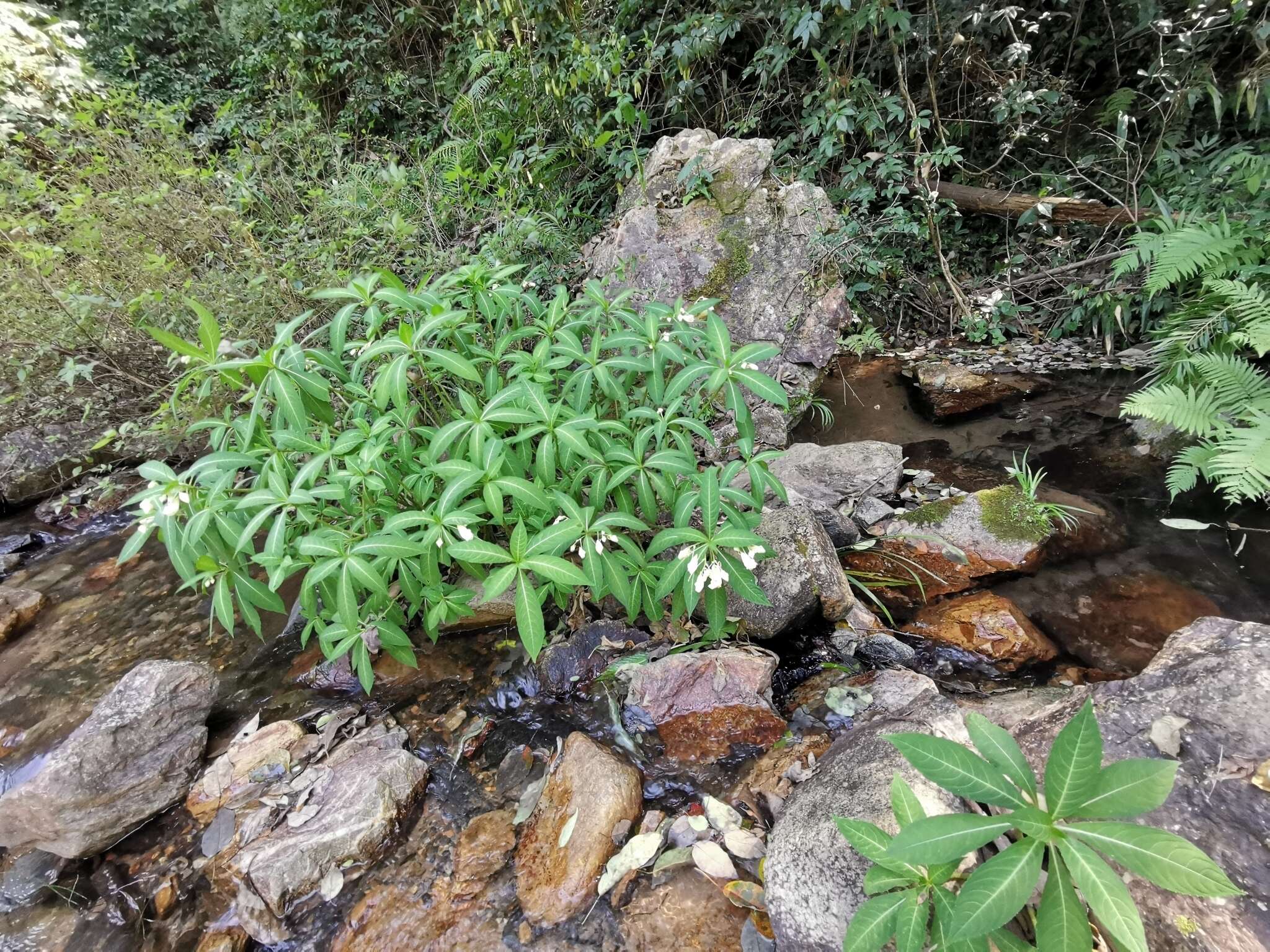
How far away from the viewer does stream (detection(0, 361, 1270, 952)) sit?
229 centimetres

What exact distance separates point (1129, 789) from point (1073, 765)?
0.10m

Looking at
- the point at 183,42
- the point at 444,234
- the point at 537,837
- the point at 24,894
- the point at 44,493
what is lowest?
the point at 537,837

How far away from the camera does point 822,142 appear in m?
5.66

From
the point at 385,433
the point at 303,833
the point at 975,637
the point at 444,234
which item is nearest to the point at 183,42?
Result: the point at 444,234

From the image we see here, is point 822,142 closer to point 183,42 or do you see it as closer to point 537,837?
point 537,837

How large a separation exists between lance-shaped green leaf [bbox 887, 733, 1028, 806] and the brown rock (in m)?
1.65

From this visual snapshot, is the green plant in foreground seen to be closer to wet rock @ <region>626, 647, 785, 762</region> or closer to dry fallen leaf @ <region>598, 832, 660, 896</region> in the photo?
dry fallen leaf @ <region>598, 832, 660, 896</region>

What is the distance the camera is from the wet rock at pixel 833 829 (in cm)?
157

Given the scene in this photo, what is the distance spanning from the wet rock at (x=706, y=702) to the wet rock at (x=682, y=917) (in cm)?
57

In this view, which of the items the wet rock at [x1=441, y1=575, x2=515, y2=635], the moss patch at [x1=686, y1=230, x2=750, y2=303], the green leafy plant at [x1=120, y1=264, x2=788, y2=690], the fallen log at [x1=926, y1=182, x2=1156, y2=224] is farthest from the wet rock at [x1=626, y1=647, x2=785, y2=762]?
the fallen log at [x1=926, y1=182, x2=1156, y2=224]

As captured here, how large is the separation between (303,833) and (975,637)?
10.7 feet

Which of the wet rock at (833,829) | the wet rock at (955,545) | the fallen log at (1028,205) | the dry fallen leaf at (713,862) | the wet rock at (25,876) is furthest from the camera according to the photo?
the fallen log at (1028,205)

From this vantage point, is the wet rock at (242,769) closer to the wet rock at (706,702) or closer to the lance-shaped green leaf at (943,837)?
the wet rock at (706,702)

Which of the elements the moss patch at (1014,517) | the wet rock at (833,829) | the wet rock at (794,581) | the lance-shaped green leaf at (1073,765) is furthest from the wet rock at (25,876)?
the moss patch at (1014,517)
